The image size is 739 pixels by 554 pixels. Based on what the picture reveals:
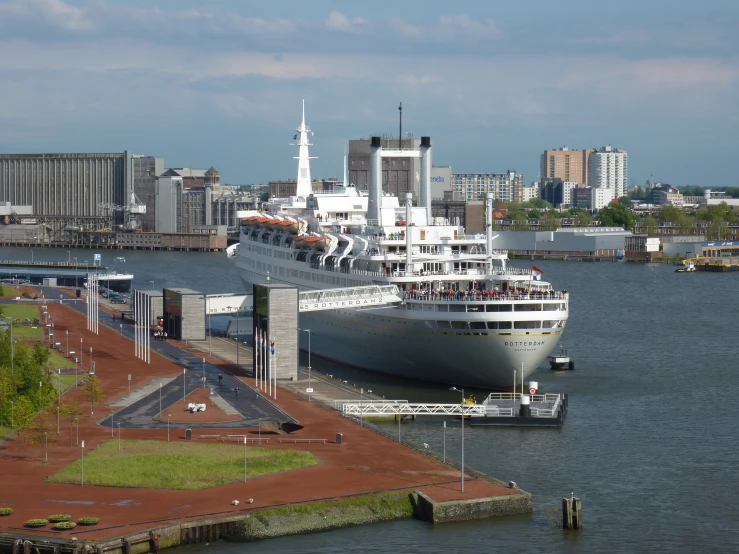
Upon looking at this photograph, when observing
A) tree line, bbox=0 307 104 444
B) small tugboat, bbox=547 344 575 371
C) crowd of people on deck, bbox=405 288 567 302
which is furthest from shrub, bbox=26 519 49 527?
small tugboat, bbox=547 344 575 371

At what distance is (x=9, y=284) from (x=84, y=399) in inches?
3018

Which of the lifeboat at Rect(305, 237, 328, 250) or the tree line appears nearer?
the tree line

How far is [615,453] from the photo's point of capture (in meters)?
50.9

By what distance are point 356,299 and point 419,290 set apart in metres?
3.36

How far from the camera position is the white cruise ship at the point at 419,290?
204 feet

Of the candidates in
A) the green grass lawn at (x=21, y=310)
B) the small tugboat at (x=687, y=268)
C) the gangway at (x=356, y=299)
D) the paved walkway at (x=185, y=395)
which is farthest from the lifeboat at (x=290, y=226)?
the small tugboat at (x=687, y=268)

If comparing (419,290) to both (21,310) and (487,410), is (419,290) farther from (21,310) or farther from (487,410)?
(21,310)

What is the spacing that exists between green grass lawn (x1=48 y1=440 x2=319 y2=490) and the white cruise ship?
18.2 metres

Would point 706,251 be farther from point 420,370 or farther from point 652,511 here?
point 652,511

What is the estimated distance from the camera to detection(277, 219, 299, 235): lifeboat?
85812 mm

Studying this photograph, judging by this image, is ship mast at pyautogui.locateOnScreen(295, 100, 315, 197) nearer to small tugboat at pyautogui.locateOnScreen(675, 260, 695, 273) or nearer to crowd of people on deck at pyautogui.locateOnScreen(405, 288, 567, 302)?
crowd of people on deck at pyautogui.locateOnScreen(405, 288, 567, 302)

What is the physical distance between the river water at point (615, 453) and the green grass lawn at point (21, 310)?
28491mm

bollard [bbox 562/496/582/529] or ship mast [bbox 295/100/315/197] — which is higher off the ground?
ship mast [bbox 295/100/315/197]

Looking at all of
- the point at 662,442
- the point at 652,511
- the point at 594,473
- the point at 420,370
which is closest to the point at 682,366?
the point at 420,370
